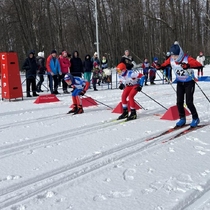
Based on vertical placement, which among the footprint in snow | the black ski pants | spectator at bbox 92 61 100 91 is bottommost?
the footprint in snow

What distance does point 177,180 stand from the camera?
12.3 ft

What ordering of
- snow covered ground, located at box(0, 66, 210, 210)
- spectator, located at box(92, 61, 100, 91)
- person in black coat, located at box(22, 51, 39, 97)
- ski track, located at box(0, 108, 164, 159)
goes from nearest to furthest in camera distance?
snow covered ground, located at box(0, 66, 210, 210) < ski track, located at box(0, 108, 164, 159) < person in black coat, located at box(22, 51, 39, 97) < spectator, located at box(92, 61, 100, 91)

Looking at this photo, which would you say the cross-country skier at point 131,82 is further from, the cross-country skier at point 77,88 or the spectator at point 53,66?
the spectator at point 53,66

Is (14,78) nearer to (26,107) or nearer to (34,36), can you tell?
(26,107)

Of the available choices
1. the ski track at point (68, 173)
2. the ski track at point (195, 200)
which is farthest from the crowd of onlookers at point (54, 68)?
the ski track at point (195, 200)

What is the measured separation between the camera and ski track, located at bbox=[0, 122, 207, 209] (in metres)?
3.52

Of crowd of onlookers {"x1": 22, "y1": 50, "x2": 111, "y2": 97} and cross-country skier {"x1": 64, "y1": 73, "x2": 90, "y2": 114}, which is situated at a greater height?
crowd of onlookers {"x1": 22, "y1": 50, "x2": 111, "y2": 97}

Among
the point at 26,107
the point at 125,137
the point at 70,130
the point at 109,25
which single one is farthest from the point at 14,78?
the point at 109,25

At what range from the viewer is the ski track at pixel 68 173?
139 inches

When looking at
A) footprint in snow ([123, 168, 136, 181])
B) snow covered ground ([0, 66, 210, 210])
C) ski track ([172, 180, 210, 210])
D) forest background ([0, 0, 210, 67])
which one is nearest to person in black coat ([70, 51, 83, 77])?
snow covered ground ([0, 66, 210, 210])

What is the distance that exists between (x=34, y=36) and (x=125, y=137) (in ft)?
87.1

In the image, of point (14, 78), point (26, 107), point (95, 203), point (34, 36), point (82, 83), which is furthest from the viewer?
point (34, 36)

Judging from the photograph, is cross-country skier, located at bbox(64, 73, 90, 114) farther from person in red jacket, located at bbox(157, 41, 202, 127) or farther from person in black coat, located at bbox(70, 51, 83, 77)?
person in black coat, located at bbox(70, 51, 83, 77)

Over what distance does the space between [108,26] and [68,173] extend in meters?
39.0
